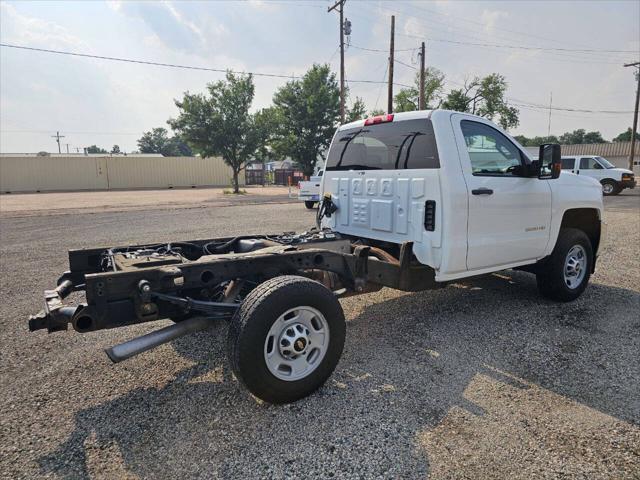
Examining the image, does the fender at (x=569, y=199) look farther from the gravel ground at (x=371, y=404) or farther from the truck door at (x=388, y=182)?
the truck door at (x=388, y=182)

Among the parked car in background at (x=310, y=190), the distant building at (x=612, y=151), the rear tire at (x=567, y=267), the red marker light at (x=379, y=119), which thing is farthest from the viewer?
the distant building at (x=612, y=151)

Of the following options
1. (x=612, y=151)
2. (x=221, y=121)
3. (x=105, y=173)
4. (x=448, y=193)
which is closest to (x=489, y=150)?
(x=448, y=193)

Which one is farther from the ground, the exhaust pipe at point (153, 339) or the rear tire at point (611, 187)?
the rear tire at point (611, 187)

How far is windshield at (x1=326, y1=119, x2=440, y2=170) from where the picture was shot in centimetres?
399

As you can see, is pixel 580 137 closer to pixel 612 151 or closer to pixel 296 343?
pixel 612 151

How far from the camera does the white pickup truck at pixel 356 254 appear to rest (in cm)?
281

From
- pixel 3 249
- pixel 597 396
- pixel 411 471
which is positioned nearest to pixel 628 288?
pixel 597 396

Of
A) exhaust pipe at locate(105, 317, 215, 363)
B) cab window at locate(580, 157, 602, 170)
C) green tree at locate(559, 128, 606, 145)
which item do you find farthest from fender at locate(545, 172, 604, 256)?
green tree at locate(559, 128, 606, 145)

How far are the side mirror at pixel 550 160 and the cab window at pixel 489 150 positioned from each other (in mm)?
256

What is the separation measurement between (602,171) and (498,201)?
76.6 feet

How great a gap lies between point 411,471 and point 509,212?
2854 millimetres

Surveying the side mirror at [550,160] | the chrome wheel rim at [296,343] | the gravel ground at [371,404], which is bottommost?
the gravel ground at [371,404]

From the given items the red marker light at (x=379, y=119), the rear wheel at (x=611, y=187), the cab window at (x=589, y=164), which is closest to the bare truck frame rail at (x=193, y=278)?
the red marker light at (x=379, y=119)

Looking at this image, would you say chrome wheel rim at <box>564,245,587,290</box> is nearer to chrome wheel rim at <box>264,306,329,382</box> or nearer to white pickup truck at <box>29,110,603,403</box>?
white pickup truck at <box>29,110,603,403</box>
